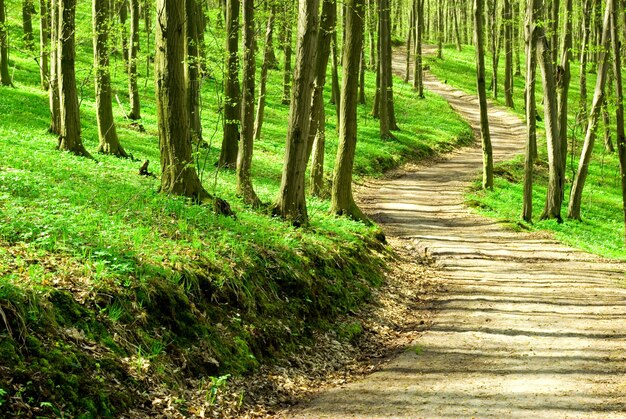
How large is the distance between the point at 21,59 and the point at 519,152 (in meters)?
26.6

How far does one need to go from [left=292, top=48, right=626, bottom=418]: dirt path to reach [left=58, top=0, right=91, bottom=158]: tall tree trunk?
838 centimetres

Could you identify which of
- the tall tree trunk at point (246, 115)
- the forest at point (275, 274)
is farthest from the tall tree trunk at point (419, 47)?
the tall tree trunk at point (246, 115)

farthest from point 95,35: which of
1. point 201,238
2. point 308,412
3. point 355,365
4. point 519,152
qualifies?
point 519,152

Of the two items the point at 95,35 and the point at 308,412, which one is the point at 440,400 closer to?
the point at 308,412

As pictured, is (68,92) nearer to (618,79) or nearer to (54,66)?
(54,66)

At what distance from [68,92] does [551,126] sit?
13989 millimetres

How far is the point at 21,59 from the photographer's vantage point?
112ft

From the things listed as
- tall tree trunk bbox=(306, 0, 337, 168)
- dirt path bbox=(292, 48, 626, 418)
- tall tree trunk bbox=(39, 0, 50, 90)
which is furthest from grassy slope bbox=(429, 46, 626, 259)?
tall tree trunk bbox=(39, 0, 50, 90)

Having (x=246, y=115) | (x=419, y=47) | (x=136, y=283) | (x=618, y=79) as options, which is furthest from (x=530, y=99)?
(x=419, y=47)

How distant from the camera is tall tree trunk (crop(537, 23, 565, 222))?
766 inches

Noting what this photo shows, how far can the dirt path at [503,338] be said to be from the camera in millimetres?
7348

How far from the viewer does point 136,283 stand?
7207 millimetres

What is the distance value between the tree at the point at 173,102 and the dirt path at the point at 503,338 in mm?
4839

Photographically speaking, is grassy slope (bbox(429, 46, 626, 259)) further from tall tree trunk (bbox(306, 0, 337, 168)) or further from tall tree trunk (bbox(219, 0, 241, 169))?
tall tree trunk (bbox(219, 0, 241, 169))
